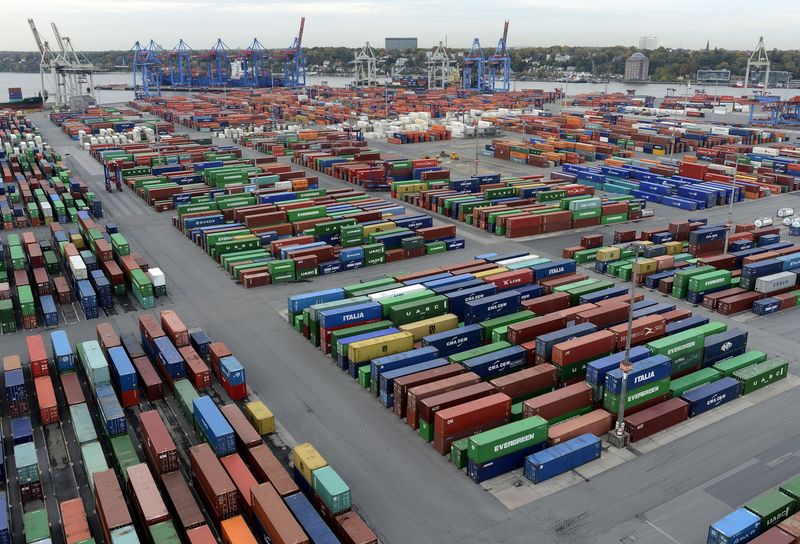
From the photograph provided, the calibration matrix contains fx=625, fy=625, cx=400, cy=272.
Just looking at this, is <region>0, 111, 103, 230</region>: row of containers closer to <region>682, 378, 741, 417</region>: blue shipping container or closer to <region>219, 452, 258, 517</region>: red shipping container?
<region>219, 452, 258, 517</region>: red shipping container

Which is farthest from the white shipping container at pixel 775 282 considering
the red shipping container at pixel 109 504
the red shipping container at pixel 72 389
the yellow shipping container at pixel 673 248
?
the red shipping container at pixel 72 389

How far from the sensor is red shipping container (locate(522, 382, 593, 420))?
33000 millimetres

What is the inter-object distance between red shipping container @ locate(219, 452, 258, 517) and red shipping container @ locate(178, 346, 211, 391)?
353 inches

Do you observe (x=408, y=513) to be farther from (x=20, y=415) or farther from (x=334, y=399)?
(x=20, y=415)

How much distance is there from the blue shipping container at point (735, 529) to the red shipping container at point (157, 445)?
22.9m

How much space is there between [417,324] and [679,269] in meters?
28.8

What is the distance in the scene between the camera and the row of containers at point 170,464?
80.3 feet

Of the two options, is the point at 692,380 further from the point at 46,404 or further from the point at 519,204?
the point at 519,204

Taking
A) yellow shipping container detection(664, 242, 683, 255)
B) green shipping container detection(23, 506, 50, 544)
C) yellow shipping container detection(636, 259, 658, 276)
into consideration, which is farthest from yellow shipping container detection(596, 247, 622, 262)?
green shipping container detection(23, 506, 50, 544)

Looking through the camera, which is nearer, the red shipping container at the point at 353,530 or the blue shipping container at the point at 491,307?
the red shipping container at the point at 353,530

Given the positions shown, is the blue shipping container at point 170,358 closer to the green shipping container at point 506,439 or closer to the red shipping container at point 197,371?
the red shipping container at point 197,371

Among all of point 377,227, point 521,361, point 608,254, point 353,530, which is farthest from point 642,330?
point 377,227

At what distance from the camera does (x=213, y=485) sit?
85.4 ft

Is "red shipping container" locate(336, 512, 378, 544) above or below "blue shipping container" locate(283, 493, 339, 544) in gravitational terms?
below
